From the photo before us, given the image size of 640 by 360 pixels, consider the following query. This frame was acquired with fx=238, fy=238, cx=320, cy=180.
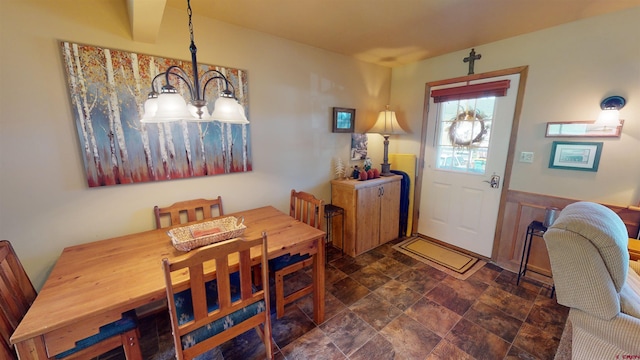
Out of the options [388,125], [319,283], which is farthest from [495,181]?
[319,283]

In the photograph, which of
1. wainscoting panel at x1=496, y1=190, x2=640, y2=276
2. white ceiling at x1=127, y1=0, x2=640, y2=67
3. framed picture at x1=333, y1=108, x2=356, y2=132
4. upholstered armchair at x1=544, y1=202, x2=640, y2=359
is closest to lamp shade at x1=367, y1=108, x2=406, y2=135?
framed picture at x1=333, y1=108, x2=356, y2=132

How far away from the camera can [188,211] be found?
199cm

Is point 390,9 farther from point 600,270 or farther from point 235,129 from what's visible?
point 600,270

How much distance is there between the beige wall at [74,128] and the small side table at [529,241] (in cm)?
236

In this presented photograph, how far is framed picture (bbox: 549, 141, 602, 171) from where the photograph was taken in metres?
2.03

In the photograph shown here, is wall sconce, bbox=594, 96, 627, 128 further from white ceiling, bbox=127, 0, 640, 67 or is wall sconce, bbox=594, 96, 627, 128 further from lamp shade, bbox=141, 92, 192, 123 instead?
lamp shade, bbox=141, 92, 192, 123

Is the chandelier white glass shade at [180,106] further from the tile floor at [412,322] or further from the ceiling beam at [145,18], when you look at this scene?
the tile floor at [412,322]

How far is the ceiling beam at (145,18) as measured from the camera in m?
1.41

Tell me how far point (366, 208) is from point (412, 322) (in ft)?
4.11

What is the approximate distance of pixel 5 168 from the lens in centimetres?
141

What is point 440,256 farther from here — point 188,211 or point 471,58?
point 188,211

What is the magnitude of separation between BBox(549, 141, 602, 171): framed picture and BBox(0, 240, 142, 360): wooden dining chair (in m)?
3.46

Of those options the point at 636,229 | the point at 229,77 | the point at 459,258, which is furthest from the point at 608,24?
the point at 229,77

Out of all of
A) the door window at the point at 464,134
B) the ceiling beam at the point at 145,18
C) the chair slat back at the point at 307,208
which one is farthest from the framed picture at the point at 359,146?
the ceiling beam at the point at 145,18
